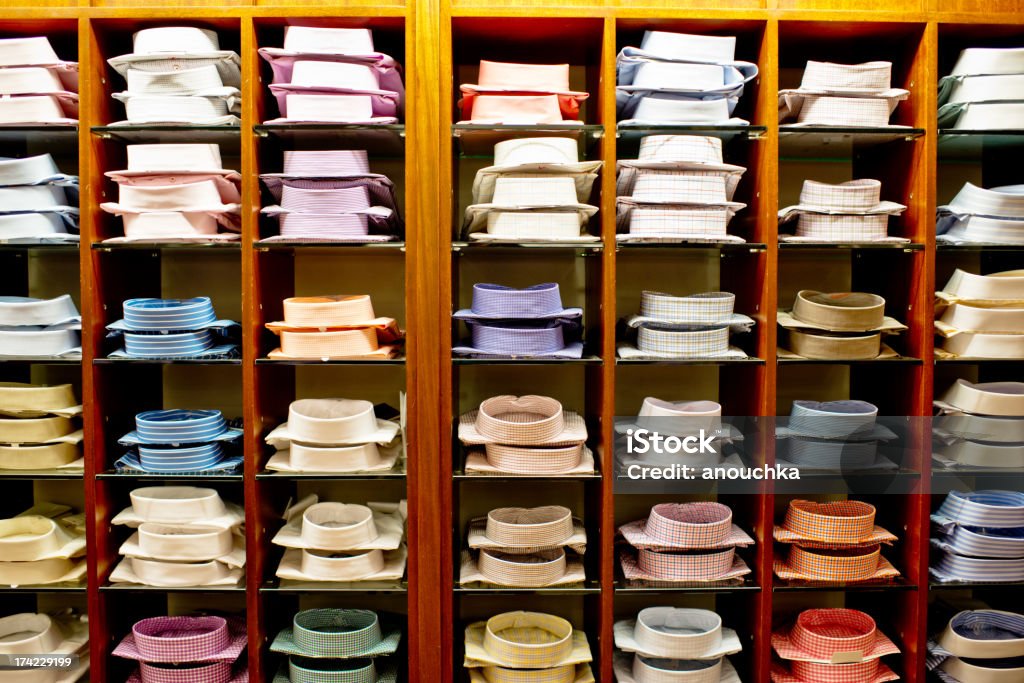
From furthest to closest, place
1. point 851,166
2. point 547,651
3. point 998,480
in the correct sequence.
A: 1. point 851,166
2. point 998,480
3. point 547,651

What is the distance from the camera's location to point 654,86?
224cm

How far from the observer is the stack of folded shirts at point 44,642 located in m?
2.26

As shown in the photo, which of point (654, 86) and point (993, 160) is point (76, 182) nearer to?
point (654, 86)

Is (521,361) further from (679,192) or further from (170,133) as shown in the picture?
(170,133)

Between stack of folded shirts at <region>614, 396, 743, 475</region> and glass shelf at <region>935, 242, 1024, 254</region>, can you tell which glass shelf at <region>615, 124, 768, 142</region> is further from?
stack of folded shirts at <region>614, 396, 743, 475</region>

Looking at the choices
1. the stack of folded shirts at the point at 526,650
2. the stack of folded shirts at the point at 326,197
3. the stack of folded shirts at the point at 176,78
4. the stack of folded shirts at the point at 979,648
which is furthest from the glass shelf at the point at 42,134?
the stack of folded shirts at the point at 979,648

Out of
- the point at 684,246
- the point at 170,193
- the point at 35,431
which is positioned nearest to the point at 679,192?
the point at 684,246

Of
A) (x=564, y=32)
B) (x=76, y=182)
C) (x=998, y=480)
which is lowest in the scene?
(x=998, y=480)

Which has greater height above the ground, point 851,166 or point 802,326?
point 851,166

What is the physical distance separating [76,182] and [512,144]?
134 centimetres

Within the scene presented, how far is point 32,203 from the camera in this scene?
7.45 ft

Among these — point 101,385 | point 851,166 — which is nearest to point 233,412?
point 101,385

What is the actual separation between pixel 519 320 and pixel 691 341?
0.53 metres

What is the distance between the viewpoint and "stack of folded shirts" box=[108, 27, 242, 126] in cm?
220
